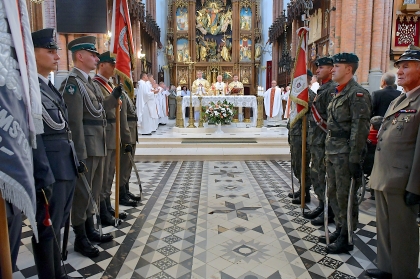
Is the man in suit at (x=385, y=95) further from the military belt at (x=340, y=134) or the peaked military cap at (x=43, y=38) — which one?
the peaked military cap at (x=43, y=38)

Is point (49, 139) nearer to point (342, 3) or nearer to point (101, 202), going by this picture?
point (101, 202)

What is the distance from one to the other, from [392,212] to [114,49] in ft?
10.1

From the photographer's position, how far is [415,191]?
2.05m

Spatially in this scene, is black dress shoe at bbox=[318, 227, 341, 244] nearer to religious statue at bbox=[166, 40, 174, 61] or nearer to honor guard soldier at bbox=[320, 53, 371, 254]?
honor guard soldier at bbox=[320, 53, 371, 254]

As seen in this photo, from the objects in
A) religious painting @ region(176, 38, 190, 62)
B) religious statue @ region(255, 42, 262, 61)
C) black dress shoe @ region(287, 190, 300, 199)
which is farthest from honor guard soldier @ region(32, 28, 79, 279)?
religious statue @ region(255, 42, 262, 61)

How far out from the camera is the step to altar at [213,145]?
7227 millimetres

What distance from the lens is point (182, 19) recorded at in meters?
19.6

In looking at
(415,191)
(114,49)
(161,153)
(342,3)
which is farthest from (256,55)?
(415,191)

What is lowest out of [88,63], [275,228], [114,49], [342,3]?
[275,228]

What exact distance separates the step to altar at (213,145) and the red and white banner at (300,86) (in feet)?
11.3

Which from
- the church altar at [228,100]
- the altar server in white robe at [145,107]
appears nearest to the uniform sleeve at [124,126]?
the altar server in white robe at [145,107]

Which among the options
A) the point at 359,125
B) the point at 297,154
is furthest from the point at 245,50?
the point at 359,125

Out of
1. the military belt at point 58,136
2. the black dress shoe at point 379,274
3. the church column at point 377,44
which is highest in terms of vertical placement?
the church column at point 377,44

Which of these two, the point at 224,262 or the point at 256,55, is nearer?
the point at 224,262
